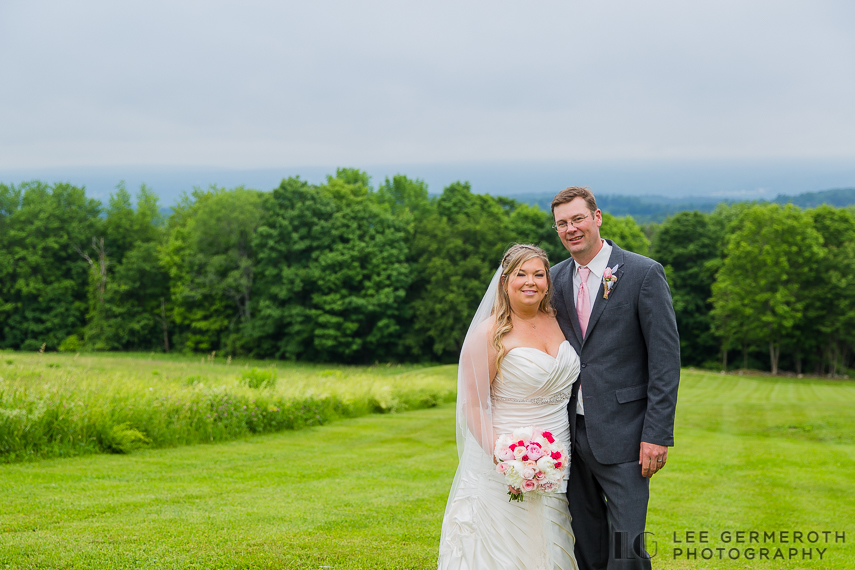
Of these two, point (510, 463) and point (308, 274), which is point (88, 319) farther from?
point (510, 463)

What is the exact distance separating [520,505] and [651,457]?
0.93 m

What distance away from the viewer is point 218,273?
44.2 metres

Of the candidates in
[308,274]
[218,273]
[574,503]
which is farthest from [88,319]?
[574,503]

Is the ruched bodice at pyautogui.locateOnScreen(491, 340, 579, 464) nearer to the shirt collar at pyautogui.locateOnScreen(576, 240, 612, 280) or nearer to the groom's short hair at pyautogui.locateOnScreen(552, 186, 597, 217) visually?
the shirt collar at pyautogui.locateOnScreen(576, 240, 612, 280)

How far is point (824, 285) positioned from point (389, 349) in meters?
27.6

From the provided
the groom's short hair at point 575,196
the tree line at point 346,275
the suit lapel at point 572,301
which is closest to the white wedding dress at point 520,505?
the suit lapel at point 572,301

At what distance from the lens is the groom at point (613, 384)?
401 cm

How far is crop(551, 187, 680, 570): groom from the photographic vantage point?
401 centimetres

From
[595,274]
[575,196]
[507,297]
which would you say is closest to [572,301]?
[595,274]

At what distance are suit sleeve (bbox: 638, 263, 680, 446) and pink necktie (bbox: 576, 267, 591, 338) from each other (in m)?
0.37

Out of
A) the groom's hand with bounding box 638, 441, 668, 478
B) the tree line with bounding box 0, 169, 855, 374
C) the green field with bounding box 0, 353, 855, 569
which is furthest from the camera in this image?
the tree line with bounding box 0, 169, 855, 374

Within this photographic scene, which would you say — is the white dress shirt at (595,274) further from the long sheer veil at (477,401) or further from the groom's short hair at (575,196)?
the long sheer veil at (477,401)

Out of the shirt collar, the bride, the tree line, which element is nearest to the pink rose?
the bride

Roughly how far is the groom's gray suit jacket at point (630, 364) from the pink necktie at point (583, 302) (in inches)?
5.0
